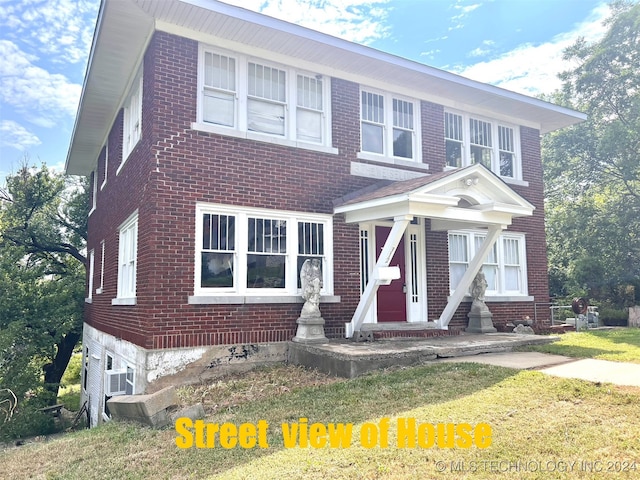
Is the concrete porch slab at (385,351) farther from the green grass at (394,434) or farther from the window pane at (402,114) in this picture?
the window pane at (402,114)

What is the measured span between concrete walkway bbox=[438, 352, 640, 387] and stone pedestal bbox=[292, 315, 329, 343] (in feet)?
7.48

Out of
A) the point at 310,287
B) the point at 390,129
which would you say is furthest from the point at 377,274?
the point at 390,129

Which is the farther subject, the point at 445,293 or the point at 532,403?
the point at 445,293

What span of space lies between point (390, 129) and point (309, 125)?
6.81 feet

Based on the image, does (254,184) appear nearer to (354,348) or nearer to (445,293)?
(354,348)

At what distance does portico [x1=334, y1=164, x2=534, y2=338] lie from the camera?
882 cm

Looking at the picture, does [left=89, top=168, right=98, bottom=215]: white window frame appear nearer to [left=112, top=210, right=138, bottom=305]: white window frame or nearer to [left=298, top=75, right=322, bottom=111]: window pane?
[left=112, top=210, right=138, bottom=305]: white window frame

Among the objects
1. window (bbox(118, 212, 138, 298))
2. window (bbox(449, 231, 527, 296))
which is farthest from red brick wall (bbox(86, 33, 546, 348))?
window (bbox(449, 231, 527, 296))

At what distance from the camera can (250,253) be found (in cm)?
927

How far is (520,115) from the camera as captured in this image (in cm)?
1349

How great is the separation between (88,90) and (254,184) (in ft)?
18.2

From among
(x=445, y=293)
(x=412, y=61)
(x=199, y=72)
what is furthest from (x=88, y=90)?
(x=445, y=293)

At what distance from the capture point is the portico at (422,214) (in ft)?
28.9

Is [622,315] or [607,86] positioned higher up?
[607,86]
